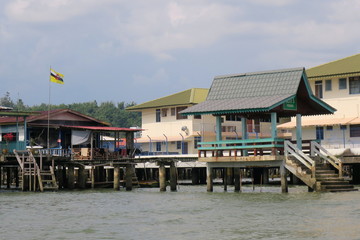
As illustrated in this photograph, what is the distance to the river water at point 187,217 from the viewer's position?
2612 centimetres

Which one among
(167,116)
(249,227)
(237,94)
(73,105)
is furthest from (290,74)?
(73,105)

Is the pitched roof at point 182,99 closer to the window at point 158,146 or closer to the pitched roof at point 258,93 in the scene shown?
the window at point 158,146

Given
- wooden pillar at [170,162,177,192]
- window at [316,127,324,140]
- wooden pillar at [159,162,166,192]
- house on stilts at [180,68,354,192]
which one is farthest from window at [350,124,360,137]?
wooden pillar at [159,162,166,192]

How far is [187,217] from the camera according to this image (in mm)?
31094

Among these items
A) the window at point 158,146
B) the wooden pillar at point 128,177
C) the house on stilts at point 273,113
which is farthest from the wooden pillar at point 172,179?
the window at point 158,146

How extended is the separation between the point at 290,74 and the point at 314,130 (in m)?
21.3

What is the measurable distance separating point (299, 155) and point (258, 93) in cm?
442

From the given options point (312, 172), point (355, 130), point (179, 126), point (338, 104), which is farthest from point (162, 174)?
point (179, 126)

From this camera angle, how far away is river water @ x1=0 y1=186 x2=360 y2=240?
85.7 feet

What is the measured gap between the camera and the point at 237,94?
44562mm

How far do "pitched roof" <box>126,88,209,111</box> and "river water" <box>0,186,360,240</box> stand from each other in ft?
117

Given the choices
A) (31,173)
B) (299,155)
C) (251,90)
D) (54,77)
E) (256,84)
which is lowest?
(31,173)

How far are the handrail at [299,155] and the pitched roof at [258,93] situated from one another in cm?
221

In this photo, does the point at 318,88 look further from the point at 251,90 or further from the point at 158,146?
the point at 158,146
